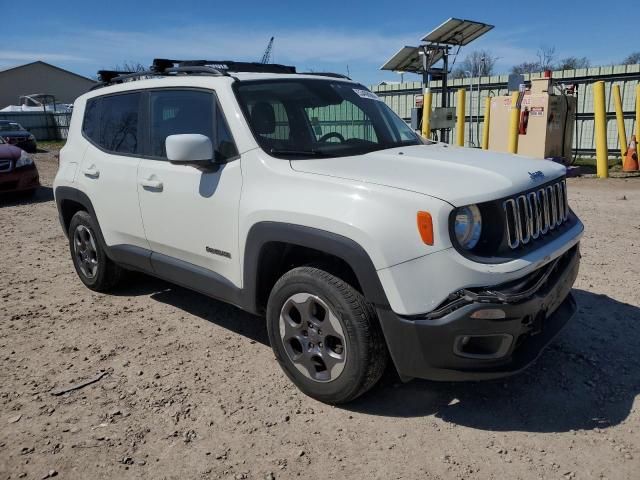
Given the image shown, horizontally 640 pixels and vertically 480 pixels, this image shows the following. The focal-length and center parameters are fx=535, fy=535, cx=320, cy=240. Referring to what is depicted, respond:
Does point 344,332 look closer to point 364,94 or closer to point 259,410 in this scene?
point 259,410

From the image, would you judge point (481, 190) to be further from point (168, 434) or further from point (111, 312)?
point (111, 312)

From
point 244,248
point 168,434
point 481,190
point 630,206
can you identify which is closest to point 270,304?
point 244,248

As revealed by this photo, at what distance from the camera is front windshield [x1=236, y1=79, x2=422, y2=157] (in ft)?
11.3

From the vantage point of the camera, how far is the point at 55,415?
308cm

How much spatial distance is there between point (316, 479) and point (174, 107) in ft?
8.83

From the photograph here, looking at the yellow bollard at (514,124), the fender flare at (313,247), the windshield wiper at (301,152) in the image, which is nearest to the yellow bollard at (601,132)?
the yellow bollard at (514,124)

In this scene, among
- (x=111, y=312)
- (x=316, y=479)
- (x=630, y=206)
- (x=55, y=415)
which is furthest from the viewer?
(x=630, y=206)

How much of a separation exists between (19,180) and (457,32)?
10.5 m

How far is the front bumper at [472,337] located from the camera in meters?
2.53

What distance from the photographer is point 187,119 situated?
3.76m

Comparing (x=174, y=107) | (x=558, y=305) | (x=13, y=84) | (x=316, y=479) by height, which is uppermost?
(x=13, y=84)

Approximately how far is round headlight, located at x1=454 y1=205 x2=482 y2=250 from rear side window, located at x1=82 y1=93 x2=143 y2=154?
2602 mm

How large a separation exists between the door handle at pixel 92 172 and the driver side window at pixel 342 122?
196 cm

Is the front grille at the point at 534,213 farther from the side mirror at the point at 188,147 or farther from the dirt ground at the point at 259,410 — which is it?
the side mirror at the point at 188,147
